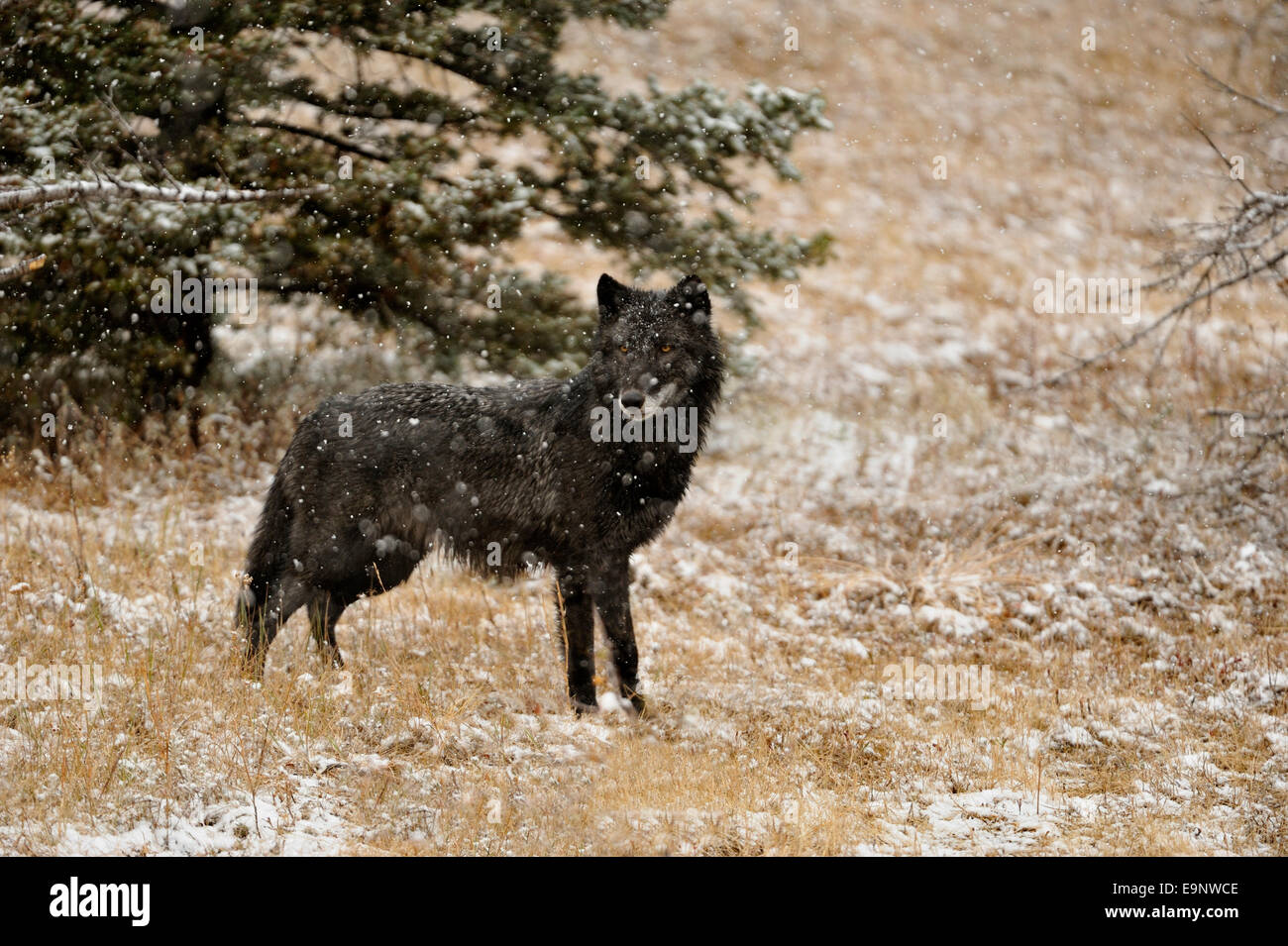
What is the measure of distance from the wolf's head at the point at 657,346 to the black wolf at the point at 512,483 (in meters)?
0.01

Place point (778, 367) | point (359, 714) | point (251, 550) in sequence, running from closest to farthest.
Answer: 1. point (359, 714)
2. point (251, 550)
3. point (778, 367)

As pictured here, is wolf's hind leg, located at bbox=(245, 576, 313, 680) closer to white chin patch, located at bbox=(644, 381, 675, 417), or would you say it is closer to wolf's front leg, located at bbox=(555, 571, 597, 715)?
wolf's front leg, located at bbox=(555, 571, 597, 715)

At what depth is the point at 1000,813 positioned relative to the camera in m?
5.09

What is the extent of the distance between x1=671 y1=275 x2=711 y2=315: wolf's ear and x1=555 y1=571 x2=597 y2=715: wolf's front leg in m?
1.79

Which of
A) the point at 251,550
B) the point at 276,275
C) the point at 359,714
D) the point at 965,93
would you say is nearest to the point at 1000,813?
the point at 359,714

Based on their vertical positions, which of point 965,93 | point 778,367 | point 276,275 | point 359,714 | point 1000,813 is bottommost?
point 1000,813

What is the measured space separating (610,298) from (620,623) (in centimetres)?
198

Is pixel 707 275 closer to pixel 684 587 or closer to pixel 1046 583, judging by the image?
pixel 684 587

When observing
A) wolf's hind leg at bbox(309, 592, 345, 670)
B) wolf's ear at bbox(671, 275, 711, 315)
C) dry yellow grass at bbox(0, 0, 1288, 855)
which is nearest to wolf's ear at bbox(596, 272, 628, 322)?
wolf's ear at bbox(671, 275, 711, 315)

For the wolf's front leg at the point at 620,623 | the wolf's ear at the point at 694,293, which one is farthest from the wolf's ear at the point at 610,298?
the wolf's front leg at the point at 620,623

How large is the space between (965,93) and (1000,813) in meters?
23.6

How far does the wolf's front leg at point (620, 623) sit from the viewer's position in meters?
6.15

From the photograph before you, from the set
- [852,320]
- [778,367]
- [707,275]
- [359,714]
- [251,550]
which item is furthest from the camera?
[852,320]

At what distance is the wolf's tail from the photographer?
21.5ft
